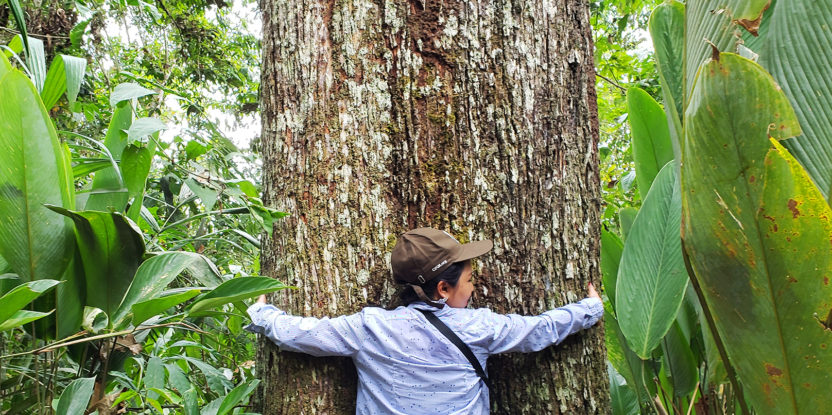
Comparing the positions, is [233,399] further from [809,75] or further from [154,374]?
[809,75]

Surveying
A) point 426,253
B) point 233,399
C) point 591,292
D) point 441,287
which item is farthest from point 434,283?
point 233,399

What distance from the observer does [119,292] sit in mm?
1420

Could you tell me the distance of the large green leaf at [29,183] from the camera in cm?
126

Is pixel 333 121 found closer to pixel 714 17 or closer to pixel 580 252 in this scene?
pixel 580 252

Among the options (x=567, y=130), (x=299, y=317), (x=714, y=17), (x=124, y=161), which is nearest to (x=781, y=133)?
(x=714, y=17)

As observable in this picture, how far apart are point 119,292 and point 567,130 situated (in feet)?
4.74

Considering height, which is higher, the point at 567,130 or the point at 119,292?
the point at 567,130

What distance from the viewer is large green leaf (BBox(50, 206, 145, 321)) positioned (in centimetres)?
136

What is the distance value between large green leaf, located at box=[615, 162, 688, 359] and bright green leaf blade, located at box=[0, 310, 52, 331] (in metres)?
1.55

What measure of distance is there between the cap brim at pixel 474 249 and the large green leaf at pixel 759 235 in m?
0.71

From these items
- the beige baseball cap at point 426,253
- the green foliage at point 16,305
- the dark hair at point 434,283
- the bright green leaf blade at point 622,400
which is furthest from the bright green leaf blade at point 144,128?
the bright green leaf blade at point 622,400

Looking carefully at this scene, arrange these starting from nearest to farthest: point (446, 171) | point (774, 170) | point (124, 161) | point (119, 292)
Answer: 1. point (774, 170)
2. point (119, 292)
3. point (124, 161)
4. point (446, 171)

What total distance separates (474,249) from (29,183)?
3.88 feet

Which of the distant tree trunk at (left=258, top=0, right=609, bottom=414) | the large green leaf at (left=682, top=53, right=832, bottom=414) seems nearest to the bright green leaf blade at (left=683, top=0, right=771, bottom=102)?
the large green leaf at (left=682, top=53, right=832, bottom=414)
